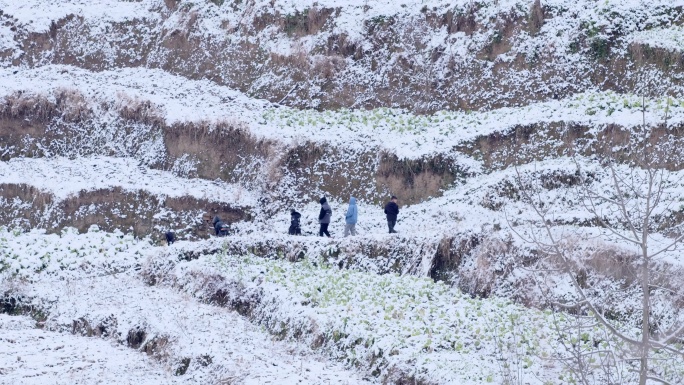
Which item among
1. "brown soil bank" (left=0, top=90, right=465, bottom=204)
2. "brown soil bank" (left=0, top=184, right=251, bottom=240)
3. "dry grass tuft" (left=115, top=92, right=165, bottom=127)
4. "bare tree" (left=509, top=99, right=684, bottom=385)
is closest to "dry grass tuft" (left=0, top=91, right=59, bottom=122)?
"brown soil bank" (left=0, top=90, right=465, bottom=204)

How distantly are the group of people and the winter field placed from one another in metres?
0.60

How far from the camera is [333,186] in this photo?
96.2ft

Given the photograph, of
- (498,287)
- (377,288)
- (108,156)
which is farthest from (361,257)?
(108,156)

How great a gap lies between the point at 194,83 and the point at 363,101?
796 cm

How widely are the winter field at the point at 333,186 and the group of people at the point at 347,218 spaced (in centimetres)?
60

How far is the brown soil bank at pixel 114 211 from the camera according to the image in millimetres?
27844

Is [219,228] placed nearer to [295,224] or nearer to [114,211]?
[295,224]

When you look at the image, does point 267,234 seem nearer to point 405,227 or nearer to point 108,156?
point 405,227

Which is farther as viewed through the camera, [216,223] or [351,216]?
[216,223]

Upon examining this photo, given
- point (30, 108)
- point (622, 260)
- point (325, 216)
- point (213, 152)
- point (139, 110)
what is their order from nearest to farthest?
point (622, 260), point (325, 216), point (213, 152), point (139, 110), point (30, 108)

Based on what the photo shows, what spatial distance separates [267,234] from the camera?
82.3 ft

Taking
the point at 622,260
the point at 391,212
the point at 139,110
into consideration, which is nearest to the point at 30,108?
the point at 139,110

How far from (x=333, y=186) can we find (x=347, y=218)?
4158 mm

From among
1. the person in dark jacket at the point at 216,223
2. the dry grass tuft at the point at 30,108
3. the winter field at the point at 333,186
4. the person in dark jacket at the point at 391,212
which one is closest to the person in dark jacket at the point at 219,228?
the person in dark jacket at the point at 216,223
